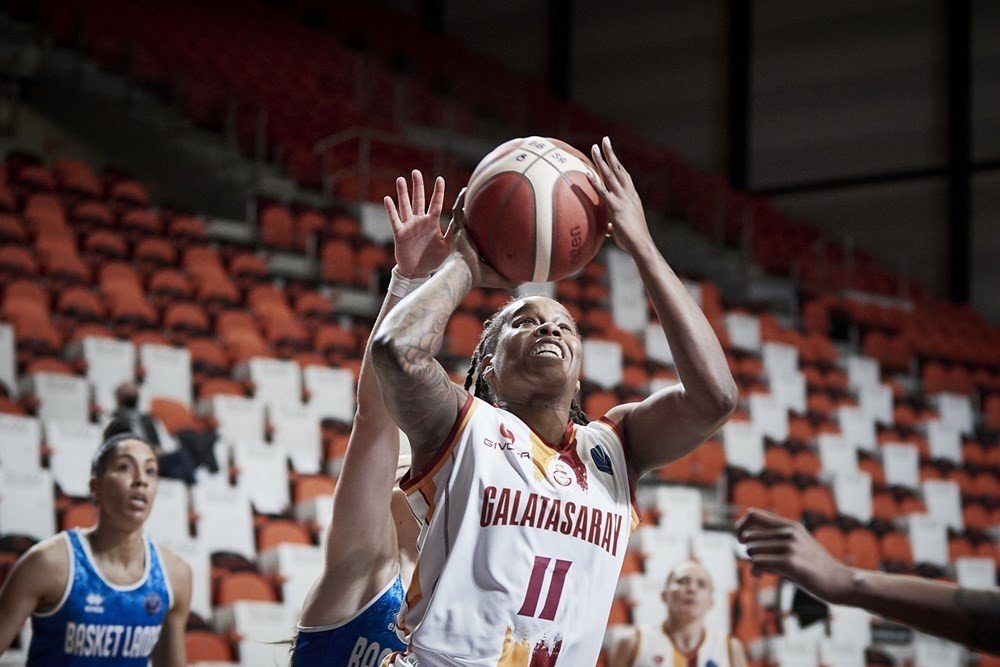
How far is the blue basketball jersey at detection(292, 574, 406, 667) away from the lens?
2908mm

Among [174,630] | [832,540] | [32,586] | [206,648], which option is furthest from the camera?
[832,540]

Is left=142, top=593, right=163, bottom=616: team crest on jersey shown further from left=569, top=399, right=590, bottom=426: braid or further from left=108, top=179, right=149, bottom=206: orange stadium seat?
left=108, top=179, right=149, bottom=206: orange stadium seat

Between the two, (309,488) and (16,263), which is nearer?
(309,488)

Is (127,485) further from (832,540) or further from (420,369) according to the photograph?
(832,540)

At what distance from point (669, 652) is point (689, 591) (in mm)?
296

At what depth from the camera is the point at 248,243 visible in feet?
33.2

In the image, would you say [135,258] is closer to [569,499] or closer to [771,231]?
[569,499]

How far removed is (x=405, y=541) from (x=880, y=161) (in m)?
13.7

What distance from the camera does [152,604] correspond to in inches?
169

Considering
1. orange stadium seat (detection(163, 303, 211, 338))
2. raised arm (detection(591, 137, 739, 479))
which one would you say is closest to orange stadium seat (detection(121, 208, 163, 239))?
orange stadium seat (detection(163, 303, 211, 338))

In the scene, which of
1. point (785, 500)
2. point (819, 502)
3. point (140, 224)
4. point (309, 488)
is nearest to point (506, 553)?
point (309, 488)

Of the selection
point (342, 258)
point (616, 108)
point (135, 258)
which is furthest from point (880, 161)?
point (135, 258)

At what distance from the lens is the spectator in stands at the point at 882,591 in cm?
183

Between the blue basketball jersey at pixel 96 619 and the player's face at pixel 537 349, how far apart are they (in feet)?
6.95
